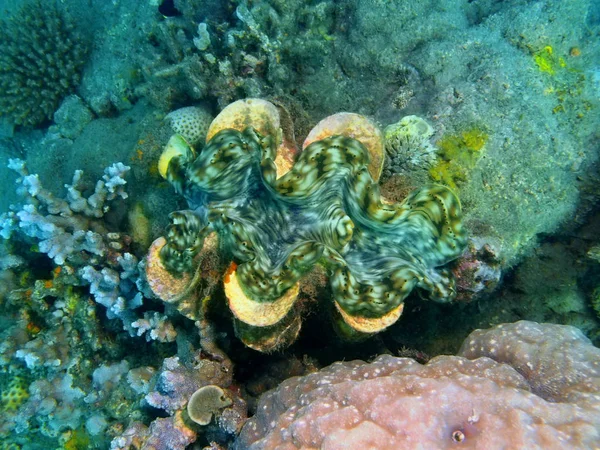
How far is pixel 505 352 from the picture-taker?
299 cm

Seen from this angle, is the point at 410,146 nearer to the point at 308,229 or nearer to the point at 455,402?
the point at 308,229

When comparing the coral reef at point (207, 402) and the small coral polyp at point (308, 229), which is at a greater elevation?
the small coral polyp at point (308, 229)

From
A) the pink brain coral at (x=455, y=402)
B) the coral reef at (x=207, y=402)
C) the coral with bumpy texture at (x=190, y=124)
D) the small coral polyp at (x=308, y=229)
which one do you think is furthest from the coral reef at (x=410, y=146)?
the coral reef at (x=207, y=402)

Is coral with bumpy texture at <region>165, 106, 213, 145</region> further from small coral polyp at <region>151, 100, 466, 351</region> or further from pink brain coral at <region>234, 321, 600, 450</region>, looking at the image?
pink brain coral at <region>234, 321, 600, 450</region>

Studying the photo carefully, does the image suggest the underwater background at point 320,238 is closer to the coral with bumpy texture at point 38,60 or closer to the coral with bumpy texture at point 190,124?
the coral with bumpy texture at point 190,124

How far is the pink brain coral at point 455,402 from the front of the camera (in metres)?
2.23

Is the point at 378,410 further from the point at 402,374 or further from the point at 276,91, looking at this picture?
A: the point at 276,91

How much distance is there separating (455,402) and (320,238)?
1.45 meters

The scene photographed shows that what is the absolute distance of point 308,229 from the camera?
3328 mm

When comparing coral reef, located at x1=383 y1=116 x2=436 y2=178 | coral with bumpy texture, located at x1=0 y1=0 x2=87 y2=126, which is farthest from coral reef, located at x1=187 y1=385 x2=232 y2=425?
coral with bumpy texture, located at x1=0 y1=0 x2=87 y2=126

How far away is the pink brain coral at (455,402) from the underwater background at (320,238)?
1 cm

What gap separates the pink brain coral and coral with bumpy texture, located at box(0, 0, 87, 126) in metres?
5.08

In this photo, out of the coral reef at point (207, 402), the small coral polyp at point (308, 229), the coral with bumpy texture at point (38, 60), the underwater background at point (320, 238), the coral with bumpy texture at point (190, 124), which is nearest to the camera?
the underwater background at point (320, 238)

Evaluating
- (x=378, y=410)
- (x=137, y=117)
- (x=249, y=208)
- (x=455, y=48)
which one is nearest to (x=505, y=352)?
(x=378, y=410)
